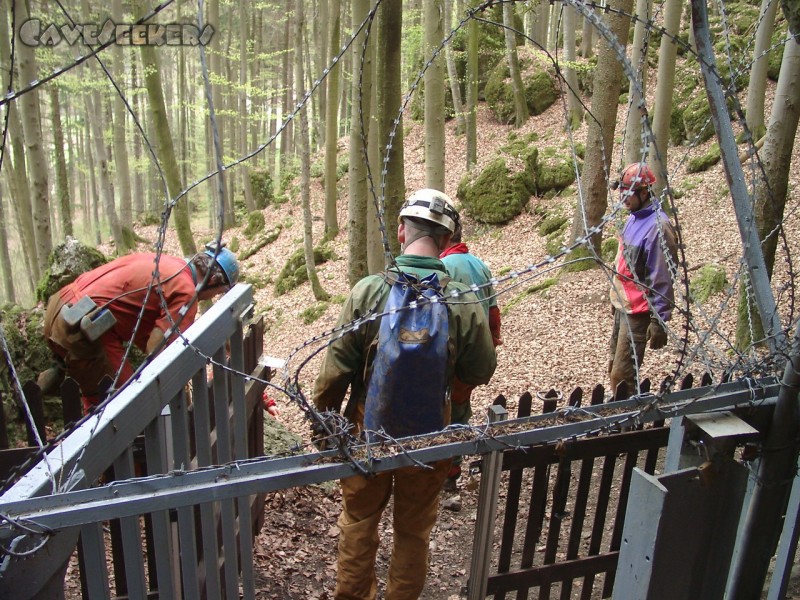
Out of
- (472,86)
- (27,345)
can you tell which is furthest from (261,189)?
(27,345)

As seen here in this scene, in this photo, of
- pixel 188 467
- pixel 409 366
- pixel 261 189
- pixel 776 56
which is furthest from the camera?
pixel 261 189

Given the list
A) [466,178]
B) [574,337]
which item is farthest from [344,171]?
[574,337]

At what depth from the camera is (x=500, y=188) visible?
14742mm

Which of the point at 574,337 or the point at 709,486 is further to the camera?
the point at 574,337

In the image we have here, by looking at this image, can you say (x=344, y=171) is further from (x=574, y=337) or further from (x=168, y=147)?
(x=574, y=337)

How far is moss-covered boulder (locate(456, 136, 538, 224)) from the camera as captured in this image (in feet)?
47.6

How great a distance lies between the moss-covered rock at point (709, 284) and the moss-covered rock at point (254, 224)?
16.8 m

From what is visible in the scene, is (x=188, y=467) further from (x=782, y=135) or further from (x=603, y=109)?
(x=603, y=109)

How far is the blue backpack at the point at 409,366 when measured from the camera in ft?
8.25

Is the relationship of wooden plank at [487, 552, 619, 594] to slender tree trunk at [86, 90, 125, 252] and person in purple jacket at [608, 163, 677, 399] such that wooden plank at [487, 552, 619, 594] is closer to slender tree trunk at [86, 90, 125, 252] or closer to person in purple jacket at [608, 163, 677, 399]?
person in purple jacket at [608, 163, 677, 399]

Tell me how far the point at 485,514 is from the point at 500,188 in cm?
1276

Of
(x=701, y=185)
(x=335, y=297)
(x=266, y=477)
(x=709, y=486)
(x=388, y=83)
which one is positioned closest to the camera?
(x=266, y=477)

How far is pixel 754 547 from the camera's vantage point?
214cm

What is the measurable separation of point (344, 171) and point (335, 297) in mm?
9379
